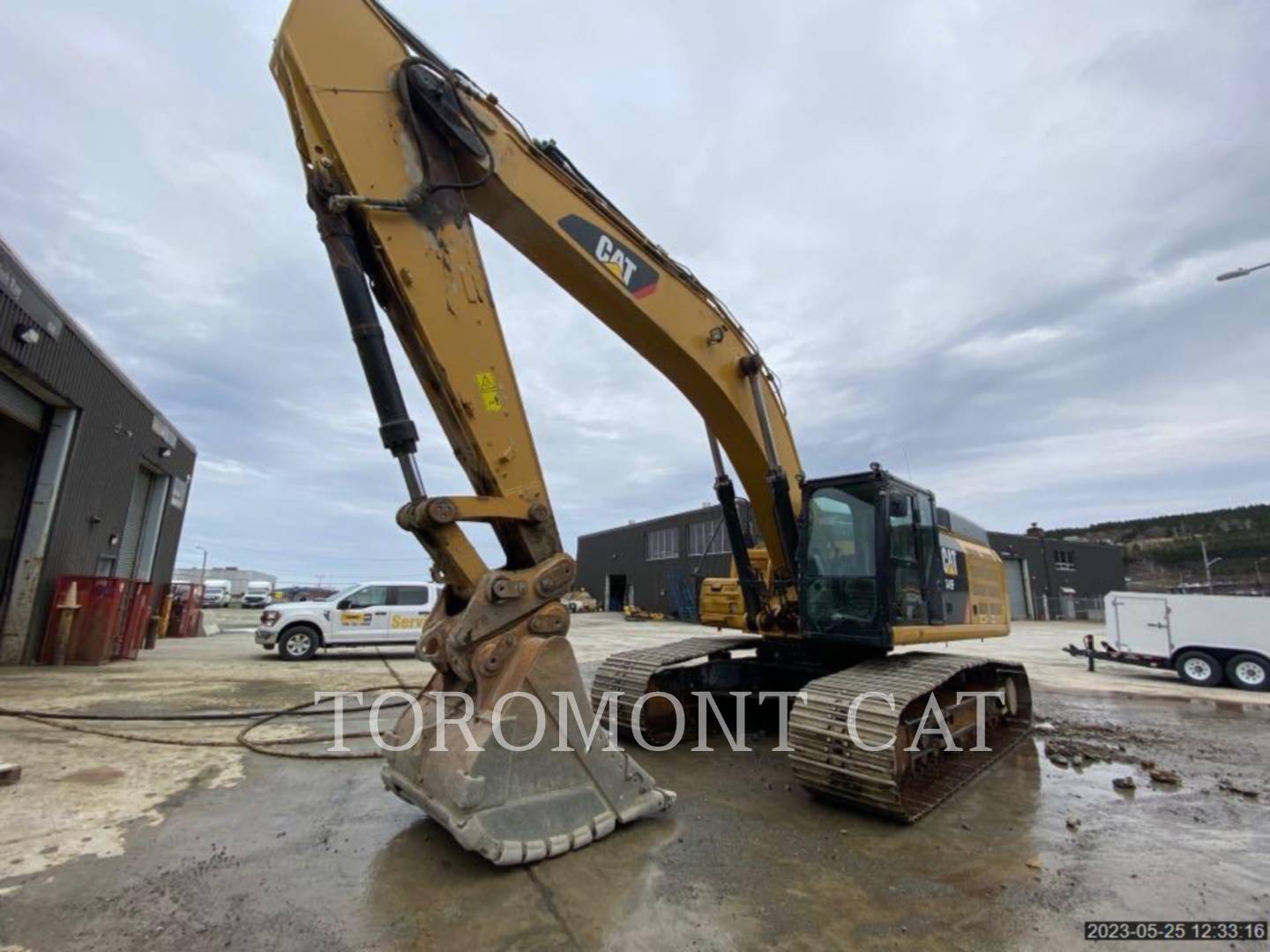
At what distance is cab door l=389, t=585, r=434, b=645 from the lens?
43.0 feet

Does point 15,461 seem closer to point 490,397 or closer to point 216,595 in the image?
point 490,397

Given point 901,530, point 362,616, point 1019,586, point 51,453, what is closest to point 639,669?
point 901,530

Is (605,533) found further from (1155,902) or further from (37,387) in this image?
(1155,902)

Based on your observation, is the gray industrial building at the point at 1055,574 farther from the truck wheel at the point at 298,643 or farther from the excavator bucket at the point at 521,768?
the excavator bucket at the point at 521,768

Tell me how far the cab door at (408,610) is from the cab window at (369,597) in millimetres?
169

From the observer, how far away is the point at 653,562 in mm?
37719

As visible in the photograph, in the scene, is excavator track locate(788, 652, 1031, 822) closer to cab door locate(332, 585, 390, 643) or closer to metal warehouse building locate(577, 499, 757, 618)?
cab door locate(332, 585, 390, 643)

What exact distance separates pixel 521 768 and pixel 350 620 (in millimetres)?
10988

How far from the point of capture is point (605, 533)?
1709 inches

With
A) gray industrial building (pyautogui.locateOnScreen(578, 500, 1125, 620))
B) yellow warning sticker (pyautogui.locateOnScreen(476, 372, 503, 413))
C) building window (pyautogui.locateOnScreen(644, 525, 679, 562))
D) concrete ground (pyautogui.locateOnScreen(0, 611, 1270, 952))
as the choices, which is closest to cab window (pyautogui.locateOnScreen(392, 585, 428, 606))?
concrete ground (pyautogui.locateOnScreen(0, 611, 1270, 952))

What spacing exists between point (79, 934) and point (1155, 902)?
4741 millimetres

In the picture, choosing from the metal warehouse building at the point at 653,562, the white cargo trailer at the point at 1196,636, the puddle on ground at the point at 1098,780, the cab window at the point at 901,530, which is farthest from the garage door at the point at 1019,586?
Result: the cab window at the point at 901,530

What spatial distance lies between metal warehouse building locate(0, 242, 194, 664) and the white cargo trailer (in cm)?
1956

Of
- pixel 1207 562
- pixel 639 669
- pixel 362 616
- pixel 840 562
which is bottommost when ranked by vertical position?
pixel 639 669
